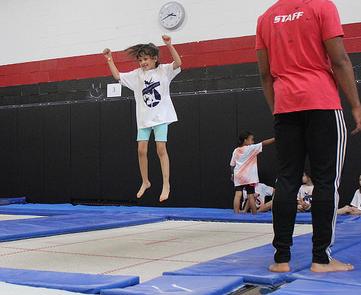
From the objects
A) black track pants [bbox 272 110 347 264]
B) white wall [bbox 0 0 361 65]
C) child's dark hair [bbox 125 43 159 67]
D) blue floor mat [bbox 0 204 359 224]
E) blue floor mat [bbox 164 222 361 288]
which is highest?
white wall [bbox 0 0 361 65]

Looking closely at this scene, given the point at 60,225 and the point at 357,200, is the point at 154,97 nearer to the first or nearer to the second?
the point at 60,225

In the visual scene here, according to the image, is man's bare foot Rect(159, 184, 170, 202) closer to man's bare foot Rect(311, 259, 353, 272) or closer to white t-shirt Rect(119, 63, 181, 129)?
white t-shirt Rect(119, 63, 181, 129)

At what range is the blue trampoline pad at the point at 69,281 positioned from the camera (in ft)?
6.45

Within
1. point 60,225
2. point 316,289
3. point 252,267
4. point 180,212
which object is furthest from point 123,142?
point 316,289

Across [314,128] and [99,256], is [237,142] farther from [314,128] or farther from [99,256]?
[314,128]

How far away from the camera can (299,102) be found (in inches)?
86.8

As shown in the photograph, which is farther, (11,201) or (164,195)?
(11,201)

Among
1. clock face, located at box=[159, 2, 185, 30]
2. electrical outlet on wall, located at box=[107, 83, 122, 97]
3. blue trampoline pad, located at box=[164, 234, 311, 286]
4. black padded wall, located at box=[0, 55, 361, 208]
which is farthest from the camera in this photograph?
electrical outlet on wall, located at box=[107, 83, 122, 97]

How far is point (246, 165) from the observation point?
20.1ft

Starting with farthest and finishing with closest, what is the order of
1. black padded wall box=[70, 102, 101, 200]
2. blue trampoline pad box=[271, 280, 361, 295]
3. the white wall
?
black padded wall box=[70, 102, 101, 200], the white wall, blue trampoline pad box=[271, 280, 361, 295]

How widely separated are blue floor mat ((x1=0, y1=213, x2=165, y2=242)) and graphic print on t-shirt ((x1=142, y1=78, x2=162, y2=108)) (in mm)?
1345

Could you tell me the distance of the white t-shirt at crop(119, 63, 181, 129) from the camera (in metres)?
4.28

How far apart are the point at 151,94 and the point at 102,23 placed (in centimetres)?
412

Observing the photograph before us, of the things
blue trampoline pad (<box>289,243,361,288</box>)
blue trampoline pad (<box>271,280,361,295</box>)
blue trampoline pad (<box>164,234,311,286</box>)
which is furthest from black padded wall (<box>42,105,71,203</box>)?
blue trampoline pad (<box>271,280,361,295</box>)
